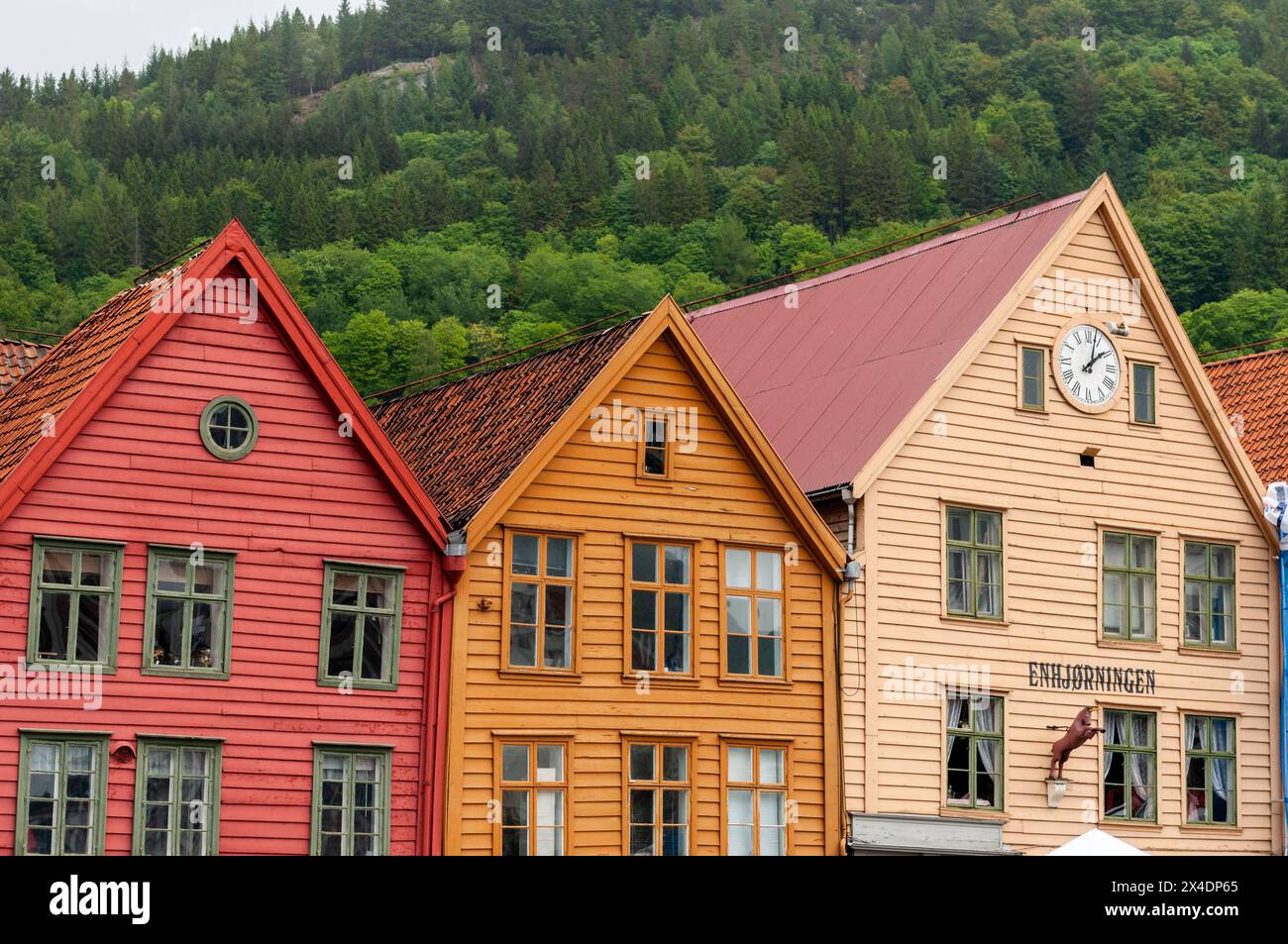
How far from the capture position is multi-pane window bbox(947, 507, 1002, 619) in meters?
38.8

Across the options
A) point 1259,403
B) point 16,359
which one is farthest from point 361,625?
point 1259,403

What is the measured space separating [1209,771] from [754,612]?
9.80 metres

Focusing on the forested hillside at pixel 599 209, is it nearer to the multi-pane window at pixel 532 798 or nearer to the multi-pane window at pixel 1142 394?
the multi-pane window at pixel 1142 394

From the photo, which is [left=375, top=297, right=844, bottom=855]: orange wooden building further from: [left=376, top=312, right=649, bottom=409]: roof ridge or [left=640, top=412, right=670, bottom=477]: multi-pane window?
[left=376, top=312, right=649, bottom=409]: roof ridge

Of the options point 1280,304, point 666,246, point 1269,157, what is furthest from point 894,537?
point 1269,157

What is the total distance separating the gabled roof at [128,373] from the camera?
30.9 m

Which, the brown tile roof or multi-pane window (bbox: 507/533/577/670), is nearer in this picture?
multi-pane window (bbox: 507/533/577/670)

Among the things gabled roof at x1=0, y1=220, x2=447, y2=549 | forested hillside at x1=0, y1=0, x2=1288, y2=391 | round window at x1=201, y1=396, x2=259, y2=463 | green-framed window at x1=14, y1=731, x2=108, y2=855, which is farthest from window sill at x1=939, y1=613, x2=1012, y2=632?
forested hillside at x1=0, y1=0, x2=1288, y2=391

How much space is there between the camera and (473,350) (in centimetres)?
11062

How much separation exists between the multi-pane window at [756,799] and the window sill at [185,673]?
8499 millimetres

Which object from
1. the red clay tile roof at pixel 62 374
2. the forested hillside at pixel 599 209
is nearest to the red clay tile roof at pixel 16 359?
the red clay tile roof at pixel 62 374

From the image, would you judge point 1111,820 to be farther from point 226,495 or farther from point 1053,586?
point 226,495

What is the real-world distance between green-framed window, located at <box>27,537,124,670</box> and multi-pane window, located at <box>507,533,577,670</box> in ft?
20.2

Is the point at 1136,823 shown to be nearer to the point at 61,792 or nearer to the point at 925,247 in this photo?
the point at 925,247
